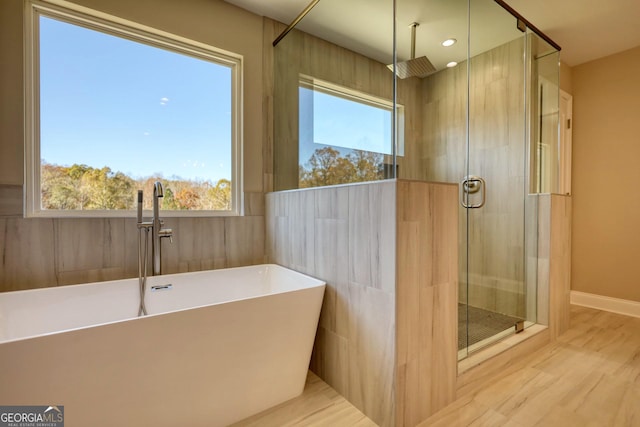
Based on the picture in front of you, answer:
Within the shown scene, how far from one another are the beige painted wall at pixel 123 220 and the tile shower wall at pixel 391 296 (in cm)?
88

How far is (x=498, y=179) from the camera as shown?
8.75ft

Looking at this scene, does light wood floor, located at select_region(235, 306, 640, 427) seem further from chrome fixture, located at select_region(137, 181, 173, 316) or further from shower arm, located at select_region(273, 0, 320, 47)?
shower arm, located at select_region(273, 0, 320, 47)

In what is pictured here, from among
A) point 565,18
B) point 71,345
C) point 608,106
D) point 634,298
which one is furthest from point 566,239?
point 71,345

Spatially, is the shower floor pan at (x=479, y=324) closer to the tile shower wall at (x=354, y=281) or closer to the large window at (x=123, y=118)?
the tile shower wall at (x=354, y=281)

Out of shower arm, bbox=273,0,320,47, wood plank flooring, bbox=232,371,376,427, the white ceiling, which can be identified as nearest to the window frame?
the white ceiling

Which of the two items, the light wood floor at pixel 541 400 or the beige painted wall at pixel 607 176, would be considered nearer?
the light wood floor at pixel 541 400

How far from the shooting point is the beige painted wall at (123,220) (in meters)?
1.61

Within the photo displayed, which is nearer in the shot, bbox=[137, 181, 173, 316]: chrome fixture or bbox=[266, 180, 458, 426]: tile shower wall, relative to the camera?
bbox=[266, 180, 458, 426]: tile shower wall

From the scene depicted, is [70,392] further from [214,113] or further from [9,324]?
[214,113]

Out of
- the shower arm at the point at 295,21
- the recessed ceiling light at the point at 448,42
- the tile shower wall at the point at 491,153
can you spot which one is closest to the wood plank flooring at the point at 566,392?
the tile shower wall at the point at 491,153

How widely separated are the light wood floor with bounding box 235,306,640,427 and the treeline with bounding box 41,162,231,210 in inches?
58.0

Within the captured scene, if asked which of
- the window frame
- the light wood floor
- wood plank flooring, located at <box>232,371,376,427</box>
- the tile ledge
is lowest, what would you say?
wood plank flooring, located at <box>232,371,376,427</box>

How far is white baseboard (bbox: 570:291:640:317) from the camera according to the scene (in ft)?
9.31

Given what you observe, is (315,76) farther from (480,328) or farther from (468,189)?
(480,328)
